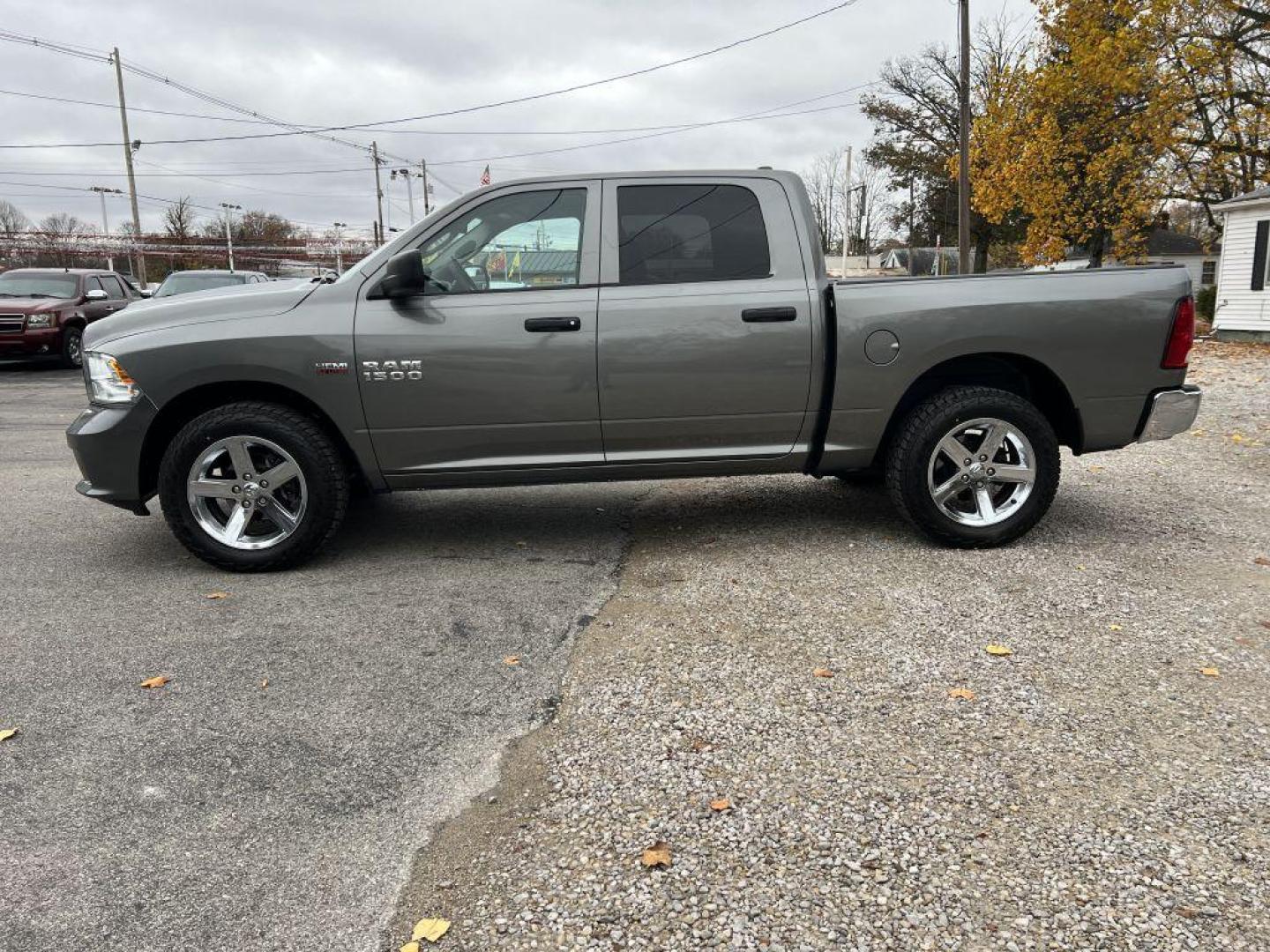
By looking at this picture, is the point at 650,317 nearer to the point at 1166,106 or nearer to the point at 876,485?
the point at 876,485

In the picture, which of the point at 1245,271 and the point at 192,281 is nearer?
the point at 192,281

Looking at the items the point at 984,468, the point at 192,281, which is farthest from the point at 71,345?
the point at 984,468

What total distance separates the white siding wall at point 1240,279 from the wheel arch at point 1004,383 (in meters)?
18.3

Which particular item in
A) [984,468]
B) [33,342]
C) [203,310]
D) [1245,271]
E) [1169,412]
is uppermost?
[1245,271]

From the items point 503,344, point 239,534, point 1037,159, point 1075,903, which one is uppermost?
point 1037,159

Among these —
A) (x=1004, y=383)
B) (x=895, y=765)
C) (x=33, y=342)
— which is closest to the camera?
(x=895, y=765)

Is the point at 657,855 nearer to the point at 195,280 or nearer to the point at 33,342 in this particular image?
the point at 195,280

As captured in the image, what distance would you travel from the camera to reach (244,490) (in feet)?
14.8

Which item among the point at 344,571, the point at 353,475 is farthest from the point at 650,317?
the point at 344,571

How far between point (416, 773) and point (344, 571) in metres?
2.11

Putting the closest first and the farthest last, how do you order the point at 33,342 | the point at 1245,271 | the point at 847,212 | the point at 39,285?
the point at 33,342, the point at 39,285, the point at 1245,271, the point at 847,212

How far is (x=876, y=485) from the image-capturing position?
6355mm

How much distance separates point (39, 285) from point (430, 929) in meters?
17.0

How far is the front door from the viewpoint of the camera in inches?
174
